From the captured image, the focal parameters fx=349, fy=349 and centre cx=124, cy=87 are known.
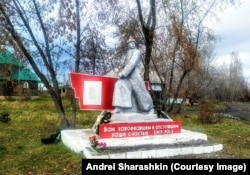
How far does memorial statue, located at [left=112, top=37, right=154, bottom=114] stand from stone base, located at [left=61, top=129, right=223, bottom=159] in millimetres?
1081

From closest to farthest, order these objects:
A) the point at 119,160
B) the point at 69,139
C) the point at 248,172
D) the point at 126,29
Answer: the point at 248,172 < the point at 119,160 < the point at 69,139 < the point at 126,29

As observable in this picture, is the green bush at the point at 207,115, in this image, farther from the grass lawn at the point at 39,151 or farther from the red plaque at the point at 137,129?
the red plaque at the point at 137,129

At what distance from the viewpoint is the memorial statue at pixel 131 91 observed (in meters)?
9.51

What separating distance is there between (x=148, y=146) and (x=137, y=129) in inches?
30.5

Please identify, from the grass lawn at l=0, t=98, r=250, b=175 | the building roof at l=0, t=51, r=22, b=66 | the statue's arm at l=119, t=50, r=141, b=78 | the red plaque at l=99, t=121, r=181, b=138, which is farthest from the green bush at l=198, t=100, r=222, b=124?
the building roof at l=0, t=51, r=22, b=66

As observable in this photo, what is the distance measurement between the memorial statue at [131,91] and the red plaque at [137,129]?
28.0 inches

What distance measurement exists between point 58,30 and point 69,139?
16.4ft

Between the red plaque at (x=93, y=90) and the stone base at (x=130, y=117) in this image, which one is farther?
the red plaque at (x=93, y=90)

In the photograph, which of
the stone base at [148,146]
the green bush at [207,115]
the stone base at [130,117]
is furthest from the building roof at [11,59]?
the green bush at [207,115]

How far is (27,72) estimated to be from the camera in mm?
13148

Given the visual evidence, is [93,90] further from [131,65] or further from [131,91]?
[131,65]

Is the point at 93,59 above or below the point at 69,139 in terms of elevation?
above

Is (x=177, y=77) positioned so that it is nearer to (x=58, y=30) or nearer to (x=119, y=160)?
(x=58, y=30)

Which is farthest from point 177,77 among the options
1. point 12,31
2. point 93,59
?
point 12,31
